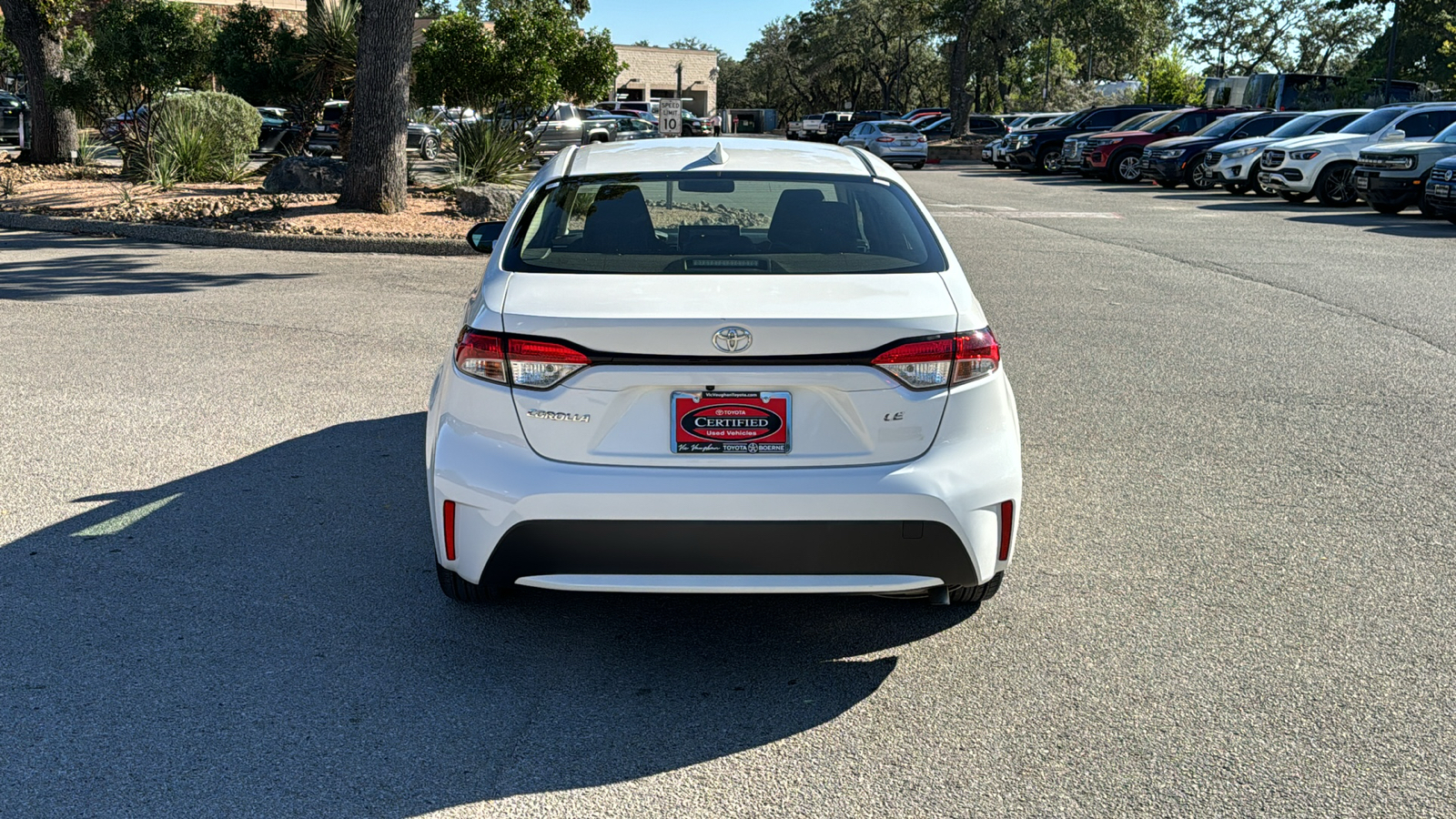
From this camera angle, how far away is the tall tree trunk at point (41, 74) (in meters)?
20.3

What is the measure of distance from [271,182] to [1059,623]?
53.6 feet

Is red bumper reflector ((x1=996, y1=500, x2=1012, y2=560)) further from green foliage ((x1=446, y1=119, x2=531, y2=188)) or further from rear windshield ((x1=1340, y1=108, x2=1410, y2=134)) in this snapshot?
rear windshield ((x1=1340, y1=108, x2=1410, y2=134))

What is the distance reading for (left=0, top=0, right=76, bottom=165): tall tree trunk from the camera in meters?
20.3

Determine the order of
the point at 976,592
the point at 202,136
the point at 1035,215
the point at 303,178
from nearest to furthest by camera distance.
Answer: the point at 976,592 < the point at 303,178 < the point at 202,136 < the point at 1035,215

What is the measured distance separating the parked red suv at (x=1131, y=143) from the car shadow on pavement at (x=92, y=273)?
2256 cm

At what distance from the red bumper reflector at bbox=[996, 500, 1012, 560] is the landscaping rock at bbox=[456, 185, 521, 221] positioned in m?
13.4

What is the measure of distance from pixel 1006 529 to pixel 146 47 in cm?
1810

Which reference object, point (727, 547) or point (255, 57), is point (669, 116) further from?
point (727, 547)

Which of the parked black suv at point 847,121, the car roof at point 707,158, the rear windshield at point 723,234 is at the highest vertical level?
the car roof at point 707,158

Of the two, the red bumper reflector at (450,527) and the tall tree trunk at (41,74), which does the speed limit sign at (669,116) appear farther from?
the red bumper reflector at (450,527)

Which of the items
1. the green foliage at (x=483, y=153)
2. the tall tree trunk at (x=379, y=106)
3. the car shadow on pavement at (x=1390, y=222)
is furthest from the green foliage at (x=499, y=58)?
the car shadow on pavement at (x=1390, y=222)

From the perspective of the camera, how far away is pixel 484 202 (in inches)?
663

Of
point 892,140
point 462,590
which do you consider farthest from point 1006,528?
point 892,140

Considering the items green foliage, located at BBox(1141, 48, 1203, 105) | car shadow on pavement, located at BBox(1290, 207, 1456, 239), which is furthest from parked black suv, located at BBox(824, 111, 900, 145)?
car shadow on pavement, located at BBox(1290, 207, 1456, 239)
